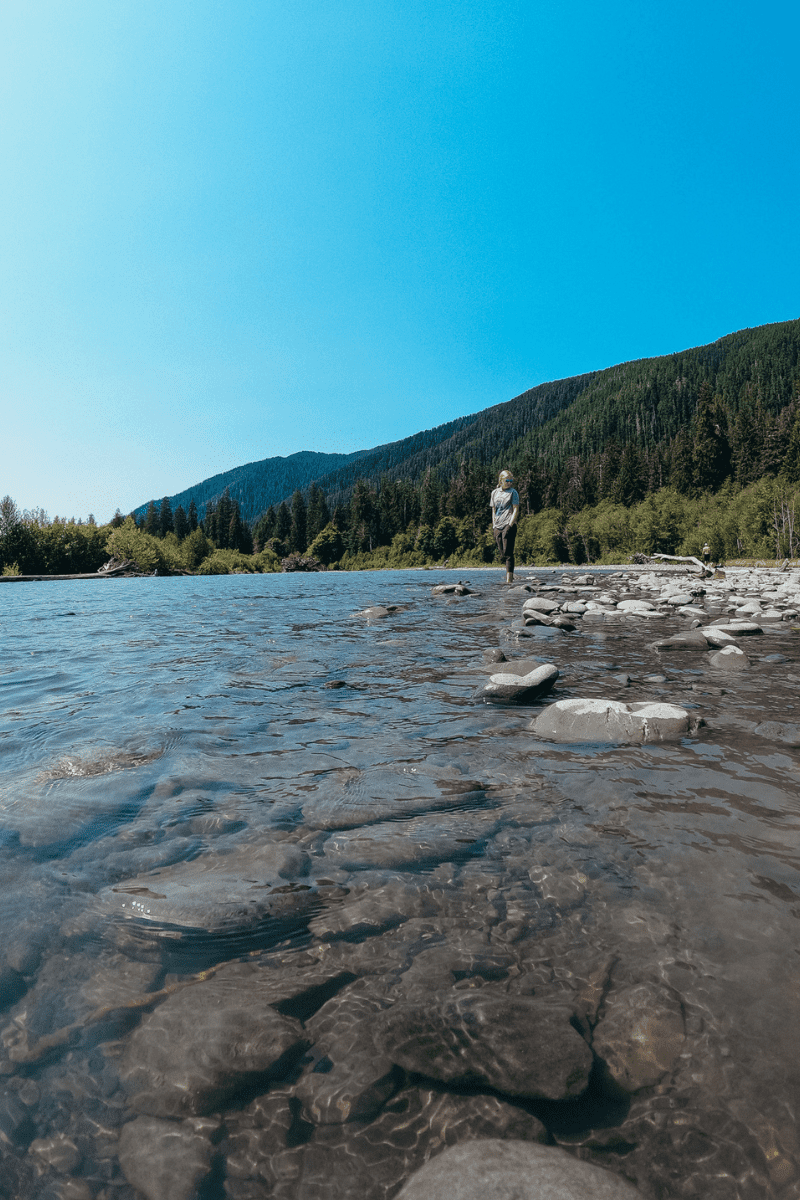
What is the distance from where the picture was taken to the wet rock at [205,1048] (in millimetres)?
1596

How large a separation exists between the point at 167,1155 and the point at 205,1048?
0.32 metres

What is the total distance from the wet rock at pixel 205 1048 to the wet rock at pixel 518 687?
436 centimetres

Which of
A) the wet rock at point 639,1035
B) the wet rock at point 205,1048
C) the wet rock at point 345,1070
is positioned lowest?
the wet rock at point 639,1035

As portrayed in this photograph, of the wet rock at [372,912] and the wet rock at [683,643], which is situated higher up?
the wet rock at [372,912]

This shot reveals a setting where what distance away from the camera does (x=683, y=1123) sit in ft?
4.91

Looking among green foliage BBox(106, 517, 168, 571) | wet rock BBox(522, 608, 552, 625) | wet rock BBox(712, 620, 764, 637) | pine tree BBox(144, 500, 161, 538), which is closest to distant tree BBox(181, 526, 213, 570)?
green foliage BBox(106, 517, 168, 571)

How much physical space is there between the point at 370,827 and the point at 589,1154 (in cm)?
193

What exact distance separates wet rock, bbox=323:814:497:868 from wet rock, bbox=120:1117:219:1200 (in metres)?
1.39

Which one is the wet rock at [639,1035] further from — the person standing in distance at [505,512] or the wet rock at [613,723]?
the person standing in distance at [505,512]

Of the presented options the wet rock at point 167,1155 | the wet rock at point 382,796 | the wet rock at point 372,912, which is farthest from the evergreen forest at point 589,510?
the wet rock at point 167,1155

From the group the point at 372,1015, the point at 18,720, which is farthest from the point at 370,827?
the point at 18,720

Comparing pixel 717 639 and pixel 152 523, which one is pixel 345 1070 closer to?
pixel 717 639

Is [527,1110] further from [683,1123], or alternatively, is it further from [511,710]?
[511,710]

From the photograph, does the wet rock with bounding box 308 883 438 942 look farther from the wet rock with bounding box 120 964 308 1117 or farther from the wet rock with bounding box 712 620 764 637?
the wet rock with bounding box 712 620 764 637
